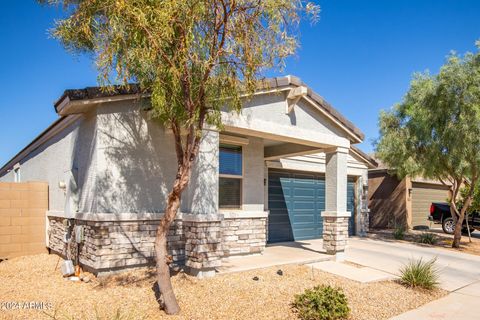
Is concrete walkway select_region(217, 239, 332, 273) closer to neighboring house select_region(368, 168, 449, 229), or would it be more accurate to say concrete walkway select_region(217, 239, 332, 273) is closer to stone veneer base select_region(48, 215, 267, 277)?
stone veneer base select_region(48, 215, 267, 277)

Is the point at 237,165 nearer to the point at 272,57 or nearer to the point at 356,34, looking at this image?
the point at 272,57

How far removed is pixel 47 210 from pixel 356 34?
11601 mm

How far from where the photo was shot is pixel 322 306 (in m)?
5.91

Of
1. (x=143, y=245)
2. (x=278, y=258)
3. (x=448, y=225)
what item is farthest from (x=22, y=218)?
(x=448, y=225)

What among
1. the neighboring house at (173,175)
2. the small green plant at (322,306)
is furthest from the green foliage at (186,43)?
the small green plant at (322,306)

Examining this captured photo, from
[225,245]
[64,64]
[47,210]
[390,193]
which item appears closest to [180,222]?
[225,245]

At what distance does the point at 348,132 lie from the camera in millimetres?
10984

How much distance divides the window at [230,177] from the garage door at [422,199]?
13885 millimetres

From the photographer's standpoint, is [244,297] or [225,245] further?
[225,245]

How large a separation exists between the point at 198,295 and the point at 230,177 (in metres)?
4.34

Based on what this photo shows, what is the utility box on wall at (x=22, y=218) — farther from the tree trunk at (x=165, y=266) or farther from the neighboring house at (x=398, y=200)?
the neighboring house at (x=398, y=200)

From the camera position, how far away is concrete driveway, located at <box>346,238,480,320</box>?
655 centimetres

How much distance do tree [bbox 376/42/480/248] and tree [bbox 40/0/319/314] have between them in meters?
8.49

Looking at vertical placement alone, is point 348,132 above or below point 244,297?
above
